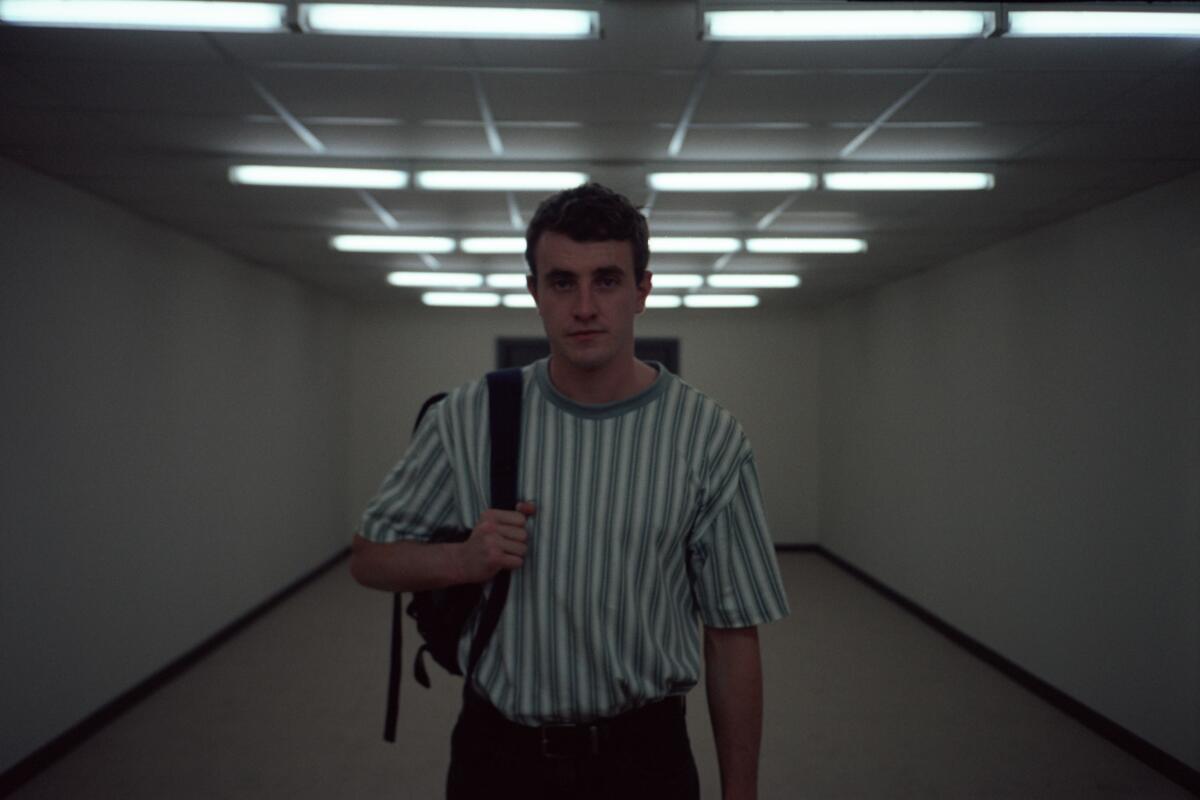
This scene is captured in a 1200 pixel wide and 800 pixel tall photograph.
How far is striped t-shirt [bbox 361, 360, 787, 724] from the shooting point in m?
1.13

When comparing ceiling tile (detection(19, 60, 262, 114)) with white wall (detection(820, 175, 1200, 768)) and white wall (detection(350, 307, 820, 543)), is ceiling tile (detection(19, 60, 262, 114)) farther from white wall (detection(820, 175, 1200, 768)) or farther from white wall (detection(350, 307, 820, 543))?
white wall (detection(350, 307, 820, 543))

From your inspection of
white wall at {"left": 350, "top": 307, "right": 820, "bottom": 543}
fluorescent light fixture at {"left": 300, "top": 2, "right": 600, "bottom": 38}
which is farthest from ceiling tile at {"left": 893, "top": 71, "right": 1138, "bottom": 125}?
white wall at {"left": 350, "top": 307, "right": 820, "bottom": 543}

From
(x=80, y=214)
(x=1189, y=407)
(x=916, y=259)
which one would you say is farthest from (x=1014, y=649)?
(x=80, y=214)

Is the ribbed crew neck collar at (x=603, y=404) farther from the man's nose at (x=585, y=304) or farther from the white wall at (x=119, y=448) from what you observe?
the white wall at (x=119, y=448)

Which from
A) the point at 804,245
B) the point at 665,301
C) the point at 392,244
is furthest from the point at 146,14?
the point at 665,301

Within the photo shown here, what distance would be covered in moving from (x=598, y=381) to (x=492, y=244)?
440 cm

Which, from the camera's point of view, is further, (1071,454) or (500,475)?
(1071,454)

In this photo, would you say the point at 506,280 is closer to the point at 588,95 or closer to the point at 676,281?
the point at 676,281

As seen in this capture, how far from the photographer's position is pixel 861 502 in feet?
25.3

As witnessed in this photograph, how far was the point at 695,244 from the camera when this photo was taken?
5348 mm

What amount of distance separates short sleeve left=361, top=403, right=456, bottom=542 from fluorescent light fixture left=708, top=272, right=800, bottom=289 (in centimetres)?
568

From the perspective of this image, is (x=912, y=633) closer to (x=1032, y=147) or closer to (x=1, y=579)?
(x=1032, y=147)

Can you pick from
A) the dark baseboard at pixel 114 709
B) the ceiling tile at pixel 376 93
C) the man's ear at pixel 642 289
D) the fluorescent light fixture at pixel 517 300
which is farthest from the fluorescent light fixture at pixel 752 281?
the man's ear at pixel 642 289

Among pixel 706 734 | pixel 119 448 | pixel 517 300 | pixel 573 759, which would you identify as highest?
pixel 517 300
